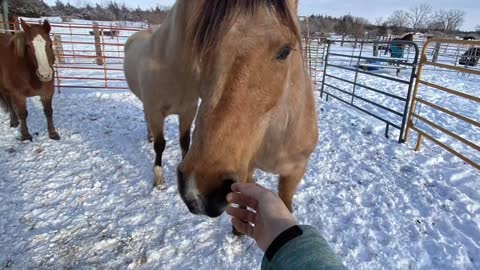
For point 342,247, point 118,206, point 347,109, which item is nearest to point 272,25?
point 342,247

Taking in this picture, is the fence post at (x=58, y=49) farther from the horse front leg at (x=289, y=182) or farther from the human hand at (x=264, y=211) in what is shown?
the human hand at (x=264, y=211)

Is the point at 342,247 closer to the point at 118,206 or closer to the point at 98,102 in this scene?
→ the point at 118,206

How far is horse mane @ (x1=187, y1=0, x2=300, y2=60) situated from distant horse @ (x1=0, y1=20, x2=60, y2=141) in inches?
160

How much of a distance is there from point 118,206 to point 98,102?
4365 mm

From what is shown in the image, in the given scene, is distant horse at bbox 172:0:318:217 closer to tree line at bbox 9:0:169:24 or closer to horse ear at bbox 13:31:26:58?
horse ear at bbox 13:31:26:58

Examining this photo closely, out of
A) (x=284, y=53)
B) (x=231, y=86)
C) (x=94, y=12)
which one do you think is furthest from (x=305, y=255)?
(x=94, y=12)

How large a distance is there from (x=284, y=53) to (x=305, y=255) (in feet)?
2.63

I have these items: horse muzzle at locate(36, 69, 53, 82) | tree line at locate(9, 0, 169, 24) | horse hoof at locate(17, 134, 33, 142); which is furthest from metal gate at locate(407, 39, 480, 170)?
tree line at locate(9, 0, 169, 24)

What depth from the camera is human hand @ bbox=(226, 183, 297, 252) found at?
0.97m

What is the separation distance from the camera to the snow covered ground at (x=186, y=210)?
7.61ft

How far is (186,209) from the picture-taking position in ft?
9.61

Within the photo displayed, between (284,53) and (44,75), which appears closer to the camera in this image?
(284,53)

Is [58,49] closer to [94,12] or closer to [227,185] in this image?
[227,185]

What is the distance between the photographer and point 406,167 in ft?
12.7
